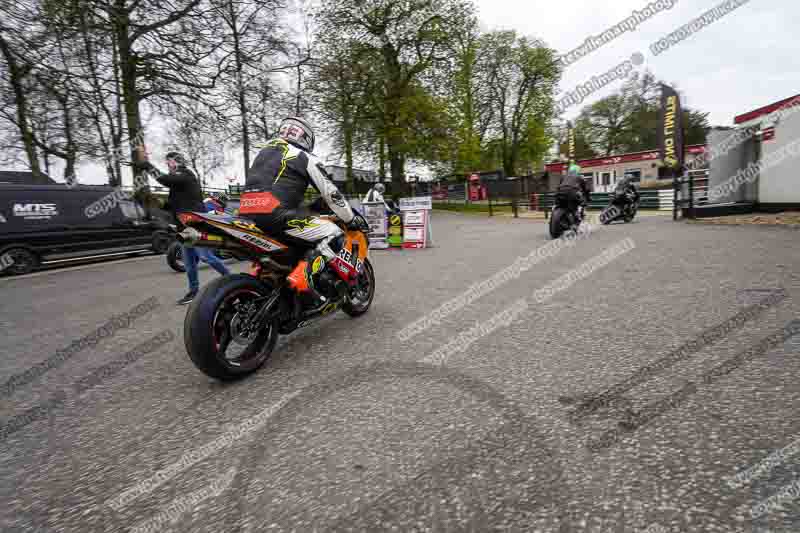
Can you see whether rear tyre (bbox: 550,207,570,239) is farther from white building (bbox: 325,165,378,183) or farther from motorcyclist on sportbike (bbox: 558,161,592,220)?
white building (bbox: 325,165,378,183)

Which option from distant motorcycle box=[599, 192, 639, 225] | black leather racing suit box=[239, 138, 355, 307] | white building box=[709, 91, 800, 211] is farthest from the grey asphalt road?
distant motorcycle box=[599, 192, 639, 225]

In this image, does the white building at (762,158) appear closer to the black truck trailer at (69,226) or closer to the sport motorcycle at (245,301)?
the sport motorcycle at (245,301)

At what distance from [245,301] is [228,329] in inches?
8.8

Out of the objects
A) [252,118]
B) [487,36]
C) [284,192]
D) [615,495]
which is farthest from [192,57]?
[487,36]

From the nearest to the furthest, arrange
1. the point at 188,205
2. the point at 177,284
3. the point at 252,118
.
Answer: the point at 188,205, the point at 177,284, the point at 252,118

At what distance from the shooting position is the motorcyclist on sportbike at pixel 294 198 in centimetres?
306

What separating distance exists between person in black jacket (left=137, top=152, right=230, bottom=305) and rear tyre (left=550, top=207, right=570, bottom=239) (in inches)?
297

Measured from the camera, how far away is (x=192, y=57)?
13.4 metres

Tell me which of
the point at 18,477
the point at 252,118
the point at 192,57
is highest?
the point at 192,57

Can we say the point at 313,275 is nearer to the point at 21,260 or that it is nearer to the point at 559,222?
the point at 559,222

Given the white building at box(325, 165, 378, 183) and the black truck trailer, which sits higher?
the white building at box(325, 165, 378, 183)

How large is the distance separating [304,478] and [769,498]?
163 centimetres

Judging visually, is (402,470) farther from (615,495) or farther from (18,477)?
(18,477)

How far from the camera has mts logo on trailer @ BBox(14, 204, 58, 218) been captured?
9492 mm
